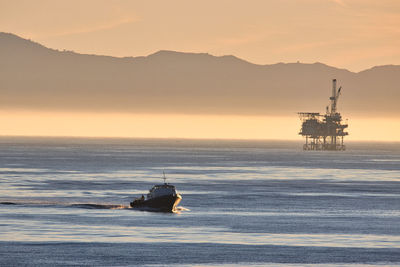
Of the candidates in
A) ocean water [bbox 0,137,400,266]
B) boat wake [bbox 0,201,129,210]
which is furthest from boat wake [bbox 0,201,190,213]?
ocean water [bbox 0,137,400,266]

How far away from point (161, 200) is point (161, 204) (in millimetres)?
475

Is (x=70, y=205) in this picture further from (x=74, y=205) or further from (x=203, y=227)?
(x=203, y=227)

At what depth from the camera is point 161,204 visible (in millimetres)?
108188

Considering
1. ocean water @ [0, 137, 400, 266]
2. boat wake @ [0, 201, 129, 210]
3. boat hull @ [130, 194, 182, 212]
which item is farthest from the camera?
boat wake @ [0, 201, 129, 210]

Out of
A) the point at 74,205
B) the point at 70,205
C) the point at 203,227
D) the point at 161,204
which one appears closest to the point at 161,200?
the point at 161,204

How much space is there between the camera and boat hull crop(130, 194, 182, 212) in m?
108

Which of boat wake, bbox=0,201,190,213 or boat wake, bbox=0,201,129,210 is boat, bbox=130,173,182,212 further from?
boat wake, bbox=0,201,129,210

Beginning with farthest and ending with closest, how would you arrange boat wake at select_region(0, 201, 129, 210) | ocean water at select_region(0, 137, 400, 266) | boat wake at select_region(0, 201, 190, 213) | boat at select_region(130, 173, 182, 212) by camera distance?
boat wake at select_region(0, 201, 129, 210), boat wake at select_region(0, 201, 190, 213), boat at select_region(130, 173, 182, 212), ocean water at select_region(0, 137, 400, 266)

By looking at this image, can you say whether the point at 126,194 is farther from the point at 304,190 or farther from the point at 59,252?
the point at 59,252

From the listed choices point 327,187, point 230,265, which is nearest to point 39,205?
point 230,265

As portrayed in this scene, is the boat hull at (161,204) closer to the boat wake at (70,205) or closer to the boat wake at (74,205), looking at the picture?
the boat wake at (74,205)

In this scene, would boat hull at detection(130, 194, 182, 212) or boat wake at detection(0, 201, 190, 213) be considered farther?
boat wake at detection(0, 201, 190, 213)

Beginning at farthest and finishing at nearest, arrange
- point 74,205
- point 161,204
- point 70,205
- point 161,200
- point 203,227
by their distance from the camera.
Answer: point 70,205
point 74,205
point 161,200
point 161,204
point 203,227

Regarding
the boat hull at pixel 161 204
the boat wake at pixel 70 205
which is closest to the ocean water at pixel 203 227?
the boat wake at pixel 70 205
